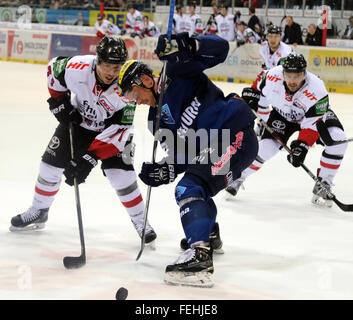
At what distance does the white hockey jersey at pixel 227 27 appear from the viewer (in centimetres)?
1456

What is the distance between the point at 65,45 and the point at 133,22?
1.80 metres

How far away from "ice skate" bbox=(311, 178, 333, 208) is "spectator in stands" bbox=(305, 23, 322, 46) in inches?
315

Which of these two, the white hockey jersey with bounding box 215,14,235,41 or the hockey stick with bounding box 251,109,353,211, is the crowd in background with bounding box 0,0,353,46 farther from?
the hockey stick with bounding box 251,109,353,211

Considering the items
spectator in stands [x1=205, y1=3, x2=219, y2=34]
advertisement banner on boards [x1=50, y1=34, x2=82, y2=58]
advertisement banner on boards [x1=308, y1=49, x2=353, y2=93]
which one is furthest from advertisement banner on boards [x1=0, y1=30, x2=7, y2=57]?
advertisement banner on boards [x1=308, y1=49, x2=353, y2=93]

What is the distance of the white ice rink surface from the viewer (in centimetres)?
303

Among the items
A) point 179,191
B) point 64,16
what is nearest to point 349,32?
point 64,16

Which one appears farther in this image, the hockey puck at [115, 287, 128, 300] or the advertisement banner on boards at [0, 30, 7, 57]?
the advertisement banner on boards at [0, 30, 7, 57]

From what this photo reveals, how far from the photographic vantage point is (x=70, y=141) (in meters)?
3.64

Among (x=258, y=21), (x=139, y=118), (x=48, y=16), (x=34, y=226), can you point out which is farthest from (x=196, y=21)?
(x=34, y=226)

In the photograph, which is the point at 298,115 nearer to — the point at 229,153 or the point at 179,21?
the point at 229,153

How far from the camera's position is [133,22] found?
15.7 metres

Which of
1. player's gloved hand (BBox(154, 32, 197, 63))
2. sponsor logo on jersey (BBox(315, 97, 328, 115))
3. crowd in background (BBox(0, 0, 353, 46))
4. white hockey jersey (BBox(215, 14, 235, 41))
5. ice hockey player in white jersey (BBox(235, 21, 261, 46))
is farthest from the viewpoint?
white hockey jersey (BBox(215, 14, 235, 41))
